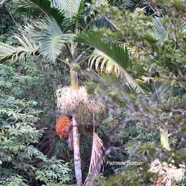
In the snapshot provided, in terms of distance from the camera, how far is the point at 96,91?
9.94 feet

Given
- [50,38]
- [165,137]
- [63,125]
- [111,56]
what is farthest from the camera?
[63,125]

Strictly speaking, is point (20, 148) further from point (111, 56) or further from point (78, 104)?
point (111, 56)

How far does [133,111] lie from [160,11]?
3.10ft

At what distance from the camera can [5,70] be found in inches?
272

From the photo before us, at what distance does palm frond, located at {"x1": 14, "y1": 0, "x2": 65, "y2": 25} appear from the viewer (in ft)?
19.4

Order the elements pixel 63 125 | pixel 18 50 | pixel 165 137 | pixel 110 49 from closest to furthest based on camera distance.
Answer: pixel 165 137 → pixel 110 49 → pixel 18 50 → pixel 63 125

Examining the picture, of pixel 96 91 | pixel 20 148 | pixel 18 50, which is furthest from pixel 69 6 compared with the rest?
pixel 96 91

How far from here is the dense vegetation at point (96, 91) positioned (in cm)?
284

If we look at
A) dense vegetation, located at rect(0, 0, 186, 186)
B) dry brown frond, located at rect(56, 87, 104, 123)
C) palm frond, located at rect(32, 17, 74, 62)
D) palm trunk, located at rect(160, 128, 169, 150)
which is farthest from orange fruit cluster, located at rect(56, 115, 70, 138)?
palm trunk, located at rect(160, 128, 169, 150)

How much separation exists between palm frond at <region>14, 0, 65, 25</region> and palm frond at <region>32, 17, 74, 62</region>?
8 cm

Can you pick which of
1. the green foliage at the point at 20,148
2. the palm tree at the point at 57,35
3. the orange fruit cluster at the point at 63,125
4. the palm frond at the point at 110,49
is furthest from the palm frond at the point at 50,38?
the orange fruit cluster at the point at 63,125

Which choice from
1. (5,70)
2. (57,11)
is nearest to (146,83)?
(57,11)

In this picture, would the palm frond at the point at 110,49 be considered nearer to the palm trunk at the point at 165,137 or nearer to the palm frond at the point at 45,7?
the palm frond at the point at 45,7

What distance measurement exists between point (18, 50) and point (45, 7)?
69cm
